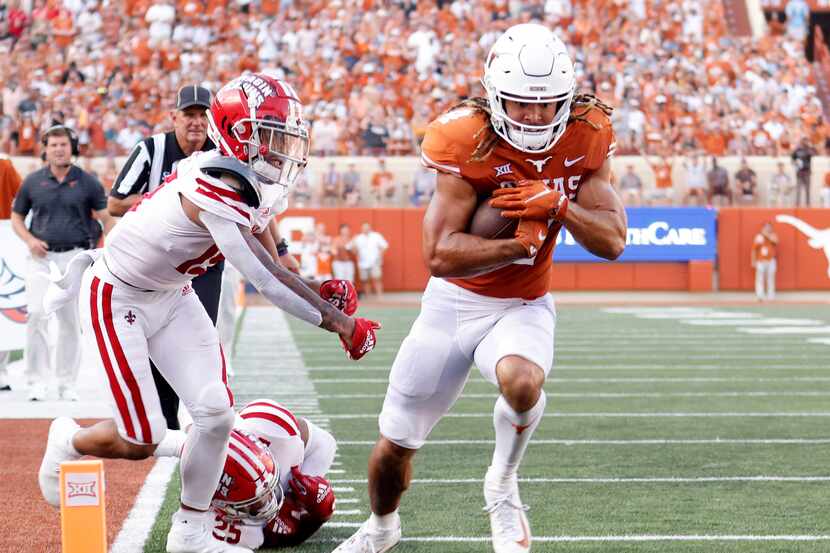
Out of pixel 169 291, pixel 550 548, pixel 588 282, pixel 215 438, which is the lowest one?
pixel 588 282

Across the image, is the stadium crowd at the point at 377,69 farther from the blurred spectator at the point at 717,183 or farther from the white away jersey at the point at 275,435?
the white away jersey at the point at 275,435

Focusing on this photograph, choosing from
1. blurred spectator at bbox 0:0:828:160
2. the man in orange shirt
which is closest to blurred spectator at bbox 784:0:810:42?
blurred spectator at bbox 0:0:828:160

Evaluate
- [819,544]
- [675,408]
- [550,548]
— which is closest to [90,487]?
[550,548]

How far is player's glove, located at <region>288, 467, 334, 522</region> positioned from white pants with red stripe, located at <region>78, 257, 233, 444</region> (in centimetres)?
45

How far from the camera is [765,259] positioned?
21.3m

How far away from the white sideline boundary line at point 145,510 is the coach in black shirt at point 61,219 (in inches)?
95.8

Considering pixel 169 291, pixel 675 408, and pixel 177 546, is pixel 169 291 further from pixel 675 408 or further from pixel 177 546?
pixel 675 408

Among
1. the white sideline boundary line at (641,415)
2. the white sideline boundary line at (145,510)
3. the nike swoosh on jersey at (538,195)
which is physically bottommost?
the white sideline boundary line at (641,415)

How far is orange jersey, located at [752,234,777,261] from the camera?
21250 mm

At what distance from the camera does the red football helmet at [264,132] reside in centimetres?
404

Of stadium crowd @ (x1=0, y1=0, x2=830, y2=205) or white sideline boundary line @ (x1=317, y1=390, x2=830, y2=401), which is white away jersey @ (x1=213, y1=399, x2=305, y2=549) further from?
stadium crowd @ (x1=0, y1=0, x2=830, y2=205)

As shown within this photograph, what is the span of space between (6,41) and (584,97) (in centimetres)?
2059

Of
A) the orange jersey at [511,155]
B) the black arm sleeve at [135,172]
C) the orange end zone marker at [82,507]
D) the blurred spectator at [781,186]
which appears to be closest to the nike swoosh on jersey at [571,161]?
the orange jersey at [511,155]

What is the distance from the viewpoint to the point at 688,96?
22.9m
